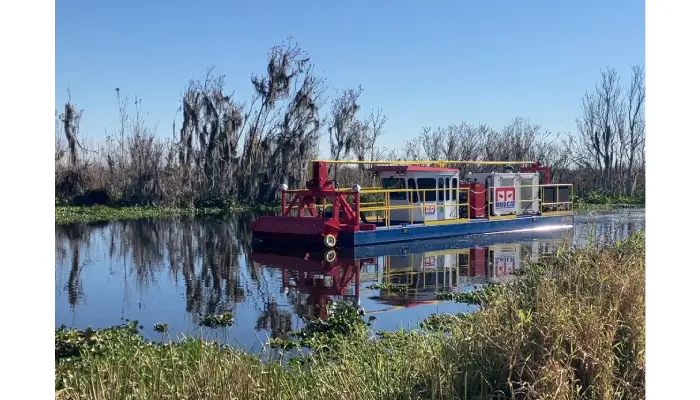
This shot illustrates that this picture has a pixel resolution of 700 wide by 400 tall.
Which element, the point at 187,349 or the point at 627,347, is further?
the point at 187,349

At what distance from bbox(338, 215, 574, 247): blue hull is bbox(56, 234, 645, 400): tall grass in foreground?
9544mm

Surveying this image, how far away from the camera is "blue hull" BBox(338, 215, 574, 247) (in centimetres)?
1424

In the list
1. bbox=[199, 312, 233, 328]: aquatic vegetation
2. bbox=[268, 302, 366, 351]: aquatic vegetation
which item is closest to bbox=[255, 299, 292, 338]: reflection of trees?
bbox=[268, 302, 366, 351]: aquatic vegetation

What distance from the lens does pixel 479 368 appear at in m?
3.70

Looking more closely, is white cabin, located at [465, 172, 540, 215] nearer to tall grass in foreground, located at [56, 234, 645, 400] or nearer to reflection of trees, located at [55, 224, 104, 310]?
reflection of trees, located at [55, 224, 104, 310]

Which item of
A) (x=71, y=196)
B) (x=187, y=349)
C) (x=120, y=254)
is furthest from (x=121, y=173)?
(x=187, y=349)

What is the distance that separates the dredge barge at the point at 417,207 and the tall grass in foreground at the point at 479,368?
9421mm

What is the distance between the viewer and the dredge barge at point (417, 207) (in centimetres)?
1425

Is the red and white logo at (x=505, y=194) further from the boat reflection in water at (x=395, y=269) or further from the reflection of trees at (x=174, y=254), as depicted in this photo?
the reflection of trees at (x=174, y=254)

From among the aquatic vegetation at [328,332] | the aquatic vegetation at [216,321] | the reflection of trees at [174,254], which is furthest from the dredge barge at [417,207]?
the aquatic vegetation at [328,332]
